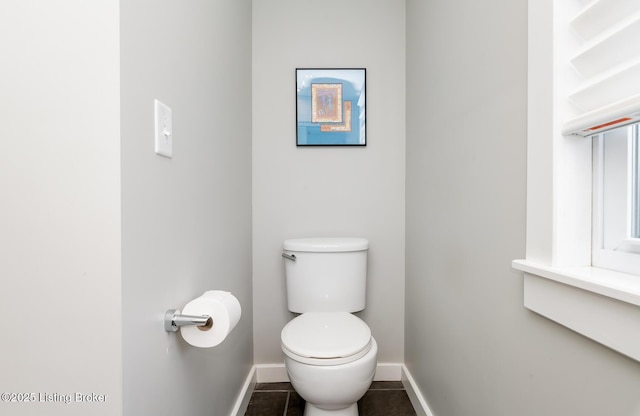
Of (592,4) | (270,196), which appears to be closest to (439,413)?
(270,196)

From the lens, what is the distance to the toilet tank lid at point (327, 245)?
5.04 ft

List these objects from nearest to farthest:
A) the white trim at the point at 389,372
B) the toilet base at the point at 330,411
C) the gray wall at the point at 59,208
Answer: the gray wall at the point at 59,208 → the toilet base at the point at 330,411 → the white trim at the point at 389,372

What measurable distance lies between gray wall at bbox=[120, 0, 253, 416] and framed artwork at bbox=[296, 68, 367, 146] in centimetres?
38

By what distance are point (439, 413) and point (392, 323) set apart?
1.79 ft

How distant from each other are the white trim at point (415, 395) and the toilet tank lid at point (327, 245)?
70cm

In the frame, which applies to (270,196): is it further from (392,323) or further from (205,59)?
(392,323)

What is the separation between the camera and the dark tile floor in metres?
1.46

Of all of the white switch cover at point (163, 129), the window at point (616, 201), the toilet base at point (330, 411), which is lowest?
the toilet base at point (330, 411)

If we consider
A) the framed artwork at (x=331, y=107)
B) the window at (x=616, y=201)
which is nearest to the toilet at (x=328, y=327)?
the framed artwork at (x=331, y=107)

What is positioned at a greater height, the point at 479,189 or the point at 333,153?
the point at 333,153

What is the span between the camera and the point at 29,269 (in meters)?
0.59

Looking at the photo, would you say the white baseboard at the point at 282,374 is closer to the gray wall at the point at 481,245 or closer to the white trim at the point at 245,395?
the white trim at the point at 245,395

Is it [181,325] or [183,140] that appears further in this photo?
[183,140]

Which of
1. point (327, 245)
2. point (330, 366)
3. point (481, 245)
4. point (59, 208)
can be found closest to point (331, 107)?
point (327, 245)
